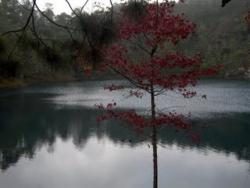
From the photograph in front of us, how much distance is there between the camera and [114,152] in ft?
85.5

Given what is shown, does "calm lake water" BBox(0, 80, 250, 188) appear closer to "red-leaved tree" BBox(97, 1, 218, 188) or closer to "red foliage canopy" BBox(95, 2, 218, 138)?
"red-leaved tree" BBox(97, 1, 218, 188)

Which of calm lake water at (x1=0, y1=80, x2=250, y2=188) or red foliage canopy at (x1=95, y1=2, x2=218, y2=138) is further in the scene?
calm lake water at (x1=0, y1=80, x2=250, y2=188)

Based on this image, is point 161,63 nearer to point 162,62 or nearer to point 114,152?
point 162,62

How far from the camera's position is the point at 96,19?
13.4ft

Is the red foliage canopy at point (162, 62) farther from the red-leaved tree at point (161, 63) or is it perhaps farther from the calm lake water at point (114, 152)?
the calm lake water at point (114, 152)

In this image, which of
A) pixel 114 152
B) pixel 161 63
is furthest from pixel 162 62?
pixel 114 152

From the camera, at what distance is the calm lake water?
20.8 metres

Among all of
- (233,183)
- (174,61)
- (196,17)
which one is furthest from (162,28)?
(196,17)

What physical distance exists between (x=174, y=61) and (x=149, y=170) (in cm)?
820

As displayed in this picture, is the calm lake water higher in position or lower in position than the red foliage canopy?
lower

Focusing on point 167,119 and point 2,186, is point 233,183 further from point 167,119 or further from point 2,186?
point 2,186

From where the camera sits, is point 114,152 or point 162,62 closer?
point 162,62

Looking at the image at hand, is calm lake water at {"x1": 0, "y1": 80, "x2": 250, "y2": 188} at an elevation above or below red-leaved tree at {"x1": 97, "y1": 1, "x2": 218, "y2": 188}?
below

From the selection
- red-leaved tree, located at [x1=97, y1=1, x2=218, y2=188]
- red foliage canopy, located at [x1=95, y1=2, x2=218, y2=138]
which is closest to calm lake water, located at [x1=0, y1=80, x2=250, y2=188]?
red-leaved tree, located at [x1=97, y1=1, x2=218, y2=188]
